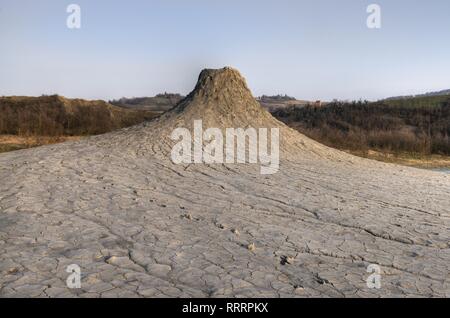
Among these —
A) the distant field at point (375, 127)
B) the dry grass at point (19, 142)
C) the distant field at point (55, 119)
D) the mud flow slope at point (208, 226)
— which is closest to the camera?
the mud flow slope at point (208, 226)

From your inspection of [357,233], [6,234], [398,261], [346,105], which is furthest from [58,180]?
[346,105]

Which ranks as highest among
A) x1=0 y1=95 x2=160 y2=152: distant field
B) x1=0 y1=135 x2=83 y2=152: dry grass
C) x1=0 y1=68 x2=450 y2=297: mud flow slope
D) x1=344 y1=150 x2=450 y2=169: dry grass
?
x1=0 y1=95 x2=160 y2=152: distant field

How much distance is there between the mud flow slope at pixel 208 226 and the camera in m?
3.20

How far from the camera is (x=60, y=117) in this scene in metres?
18.9

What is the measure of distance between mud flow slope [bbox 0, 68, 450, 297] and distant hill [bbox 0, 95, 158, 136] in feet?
28.9

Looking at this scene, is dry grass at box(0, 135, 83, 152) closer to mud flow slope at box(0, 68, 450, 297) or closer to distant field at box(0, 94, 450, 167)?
distant field at box(0, 94, 450, 167)

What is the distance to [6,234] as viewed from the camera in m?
4.06

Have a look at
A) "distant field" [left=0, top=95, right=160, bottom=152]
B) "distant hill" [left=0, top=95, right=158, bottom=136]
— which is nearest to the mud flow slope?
"distant field" [left=0, top=95, right=160, bottom=152]

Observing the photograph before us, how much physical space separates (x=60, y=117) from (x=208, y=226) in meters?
16.2

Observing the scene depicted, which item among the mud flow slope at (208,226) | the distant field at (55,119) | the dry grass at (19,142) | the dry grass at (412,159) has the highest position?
the distant field at (55,119)

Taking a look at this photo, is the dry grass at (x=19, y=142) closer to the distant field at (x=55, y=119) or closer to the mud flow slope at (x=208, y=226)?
the distant field at (x=55, y=119)

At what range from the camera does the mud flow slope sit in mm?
3199

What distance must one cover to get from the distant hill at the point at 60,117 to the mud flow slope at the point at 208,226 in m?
8.81

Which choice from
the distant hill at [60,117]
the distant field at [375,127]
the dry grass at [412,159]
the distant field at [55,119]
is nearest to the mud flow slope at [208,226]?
the dry grass at [412,159]
